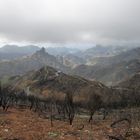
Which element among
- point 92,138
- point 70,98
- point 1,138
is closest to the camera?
point 1,138

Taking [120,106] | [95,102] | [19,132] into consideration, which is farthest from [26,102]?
[19,132]

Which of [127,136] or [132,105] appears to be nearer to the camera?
[127,136]

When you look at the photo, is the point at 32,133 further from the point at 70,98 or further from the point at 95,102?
the point at 95,102

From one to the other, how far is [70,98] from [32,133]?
22546mm

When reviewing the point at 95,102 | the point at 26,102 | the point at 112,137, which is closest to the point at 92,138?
the point at 112,137

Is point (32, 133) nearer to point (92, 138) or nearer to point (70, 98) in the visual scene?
point (92, 138)

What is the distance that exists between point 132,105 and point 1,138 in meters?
155

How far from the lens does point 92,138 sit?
3203 centimetres

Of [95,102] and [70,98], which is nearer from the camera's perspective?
[70,98]

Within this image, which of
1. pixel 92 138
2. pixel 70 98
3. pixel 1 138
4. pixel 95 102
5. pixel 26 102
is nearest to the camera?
pixel 1 138

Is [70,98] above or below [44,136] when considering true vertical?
above

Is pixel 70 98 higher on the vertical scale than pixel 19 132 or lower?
higher

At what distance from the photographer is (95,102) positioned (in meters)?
72.1

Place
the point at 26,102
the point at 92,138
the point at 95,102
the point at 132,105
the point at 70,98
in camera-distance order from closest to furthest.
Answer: the point at 92,138
the point at 70,98
the point at 95,102
the point at 26,102
the point at 132,105
